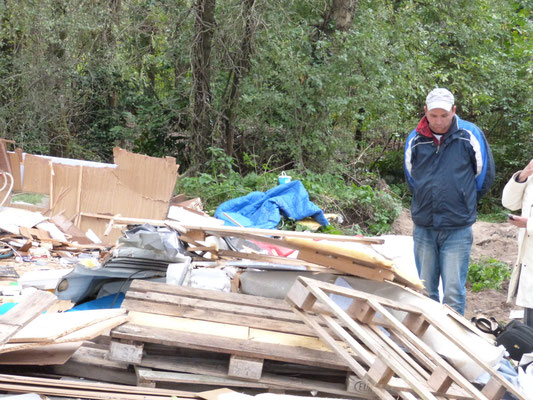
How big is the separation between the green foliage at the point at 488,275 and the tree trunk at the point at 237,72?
5707 millimetres

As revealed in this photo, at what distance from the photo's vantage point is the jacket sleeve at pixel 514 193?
4532 mm

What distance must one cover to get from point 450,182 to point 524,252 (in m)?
0.74

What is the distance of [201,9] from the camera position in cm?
1095

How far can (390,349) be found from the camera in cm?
346

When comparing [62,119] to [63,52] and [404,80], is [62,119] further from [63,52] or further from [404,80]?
[404,80]

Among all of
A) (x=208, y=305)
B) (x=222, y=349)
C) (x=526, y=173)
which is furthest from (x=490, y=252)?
(x=222, y=349)

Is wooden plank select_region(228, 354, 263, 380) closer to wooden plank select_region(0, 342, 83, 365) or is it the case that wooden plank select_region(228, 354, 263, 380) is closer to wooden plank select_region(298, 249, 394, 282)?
wooden plank select_region(0, 342, 83, 365)

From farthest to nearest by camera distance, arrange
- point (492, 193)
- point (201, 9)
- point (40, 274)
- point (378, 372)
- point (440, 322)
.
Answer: point (492, 193)
point (201, 9)
point (40, 274)
point (440, 322)
point (378, 372)

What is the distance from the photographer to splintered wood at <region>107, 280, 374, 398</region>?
3260 millimetres

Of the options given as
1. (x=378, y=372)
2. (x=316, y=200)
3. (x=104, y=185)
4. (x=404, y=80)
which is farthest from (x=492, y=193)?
(x=378, y=372)

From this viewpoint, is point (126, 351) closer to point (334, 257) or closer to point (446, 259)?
point (334, 257)

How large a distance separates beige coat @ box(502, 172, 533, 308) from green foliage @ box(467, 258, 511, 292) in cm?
274

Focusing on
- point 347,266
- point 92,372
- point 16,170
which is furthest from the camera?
point 16,170

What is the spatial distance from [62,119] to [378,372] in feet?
40.4
